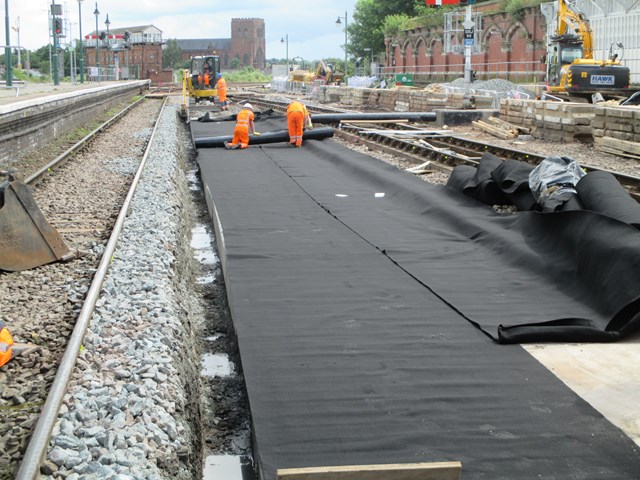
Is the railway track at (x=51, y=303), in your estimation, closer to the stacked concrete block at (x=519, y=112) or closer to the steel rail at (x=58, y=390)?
the steel rail at (x=58, y=390)

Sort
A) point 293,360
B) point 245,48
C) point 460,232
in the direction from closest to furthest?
point 293,360 → point 460,232 → point 245,48

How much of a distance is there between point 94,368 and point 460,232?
5763 millimetres

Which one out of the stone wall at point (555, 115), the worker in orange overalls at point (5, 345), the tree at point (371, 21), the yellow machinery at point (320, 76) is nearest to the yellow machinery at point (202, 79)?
the stone wall at point (555, 115)

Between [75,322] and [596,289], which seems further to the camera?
[596,289]

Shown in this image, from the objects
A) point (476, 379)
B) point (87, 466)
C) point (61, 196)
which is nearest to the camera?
point (87, 466)

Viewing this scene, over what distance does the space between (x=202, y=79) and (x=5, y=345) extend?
40257 millimetres

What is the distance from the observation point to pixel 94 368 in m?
5.42

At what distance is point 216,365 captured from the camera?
262 inches

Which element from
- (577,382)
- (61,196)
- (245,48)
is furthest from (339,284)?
(245,48)

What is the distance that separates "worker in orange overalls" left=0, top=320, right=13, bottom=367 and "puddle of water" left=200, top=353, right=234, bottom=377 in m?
1.44

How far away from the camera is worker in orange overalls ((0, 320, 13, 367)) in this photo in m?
5.77

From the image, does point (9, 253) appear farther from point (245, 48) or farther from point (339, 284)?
point (245, 48)

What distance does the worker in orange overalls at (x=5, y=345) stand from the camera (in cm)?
577

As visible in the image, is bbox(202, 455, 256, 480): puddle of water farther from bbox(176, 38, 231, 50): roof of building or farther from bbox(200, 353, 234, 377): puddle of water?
bbox(176, 38, 231, 50): roof of building
